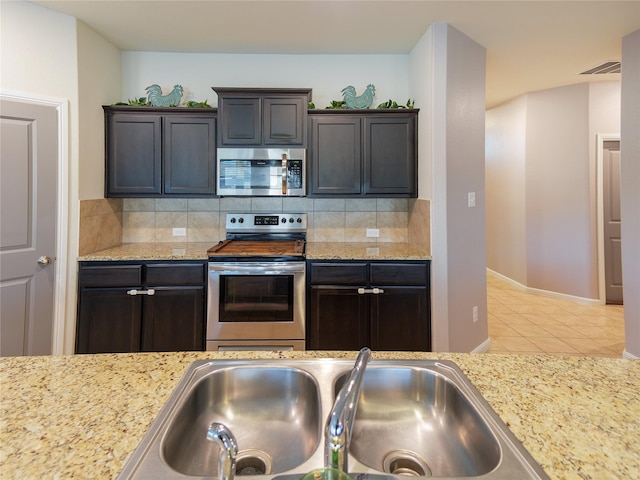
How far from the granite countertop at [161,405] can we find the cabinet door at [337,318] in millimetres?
1638

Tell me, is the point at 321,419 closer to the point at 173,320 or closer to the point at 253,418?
the point at 253,418

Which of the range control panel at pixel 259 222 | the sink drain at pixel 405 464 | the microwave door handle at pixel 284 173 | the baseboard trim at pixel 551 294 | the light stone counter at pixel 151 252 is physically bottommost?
the baseboard trim at pixel 551 294

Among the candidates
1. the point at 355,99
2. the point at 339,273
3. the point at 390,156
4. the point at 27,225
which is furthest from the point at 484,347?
the point at 27,225

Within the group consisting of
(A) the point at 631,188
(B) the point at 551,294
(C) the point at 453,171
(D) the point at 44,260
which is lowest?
(B) the point at 551,294

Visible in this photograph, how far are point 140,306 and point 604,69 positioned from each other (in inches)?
209

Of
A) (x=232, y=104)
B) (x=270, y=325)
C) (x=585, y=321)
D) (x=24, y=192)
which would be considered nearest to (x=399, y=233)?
(x=270, y=325)

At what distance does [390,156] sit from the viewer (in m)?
3.01

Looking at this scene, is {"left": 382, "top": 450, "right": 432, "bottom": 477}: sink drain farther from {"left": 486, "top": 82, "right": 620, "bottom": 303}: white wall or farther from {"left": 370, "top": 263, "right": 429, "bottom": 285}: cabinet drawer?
{"left": 486, "top": 82, "right": 620, "bottom": 303}: white wall

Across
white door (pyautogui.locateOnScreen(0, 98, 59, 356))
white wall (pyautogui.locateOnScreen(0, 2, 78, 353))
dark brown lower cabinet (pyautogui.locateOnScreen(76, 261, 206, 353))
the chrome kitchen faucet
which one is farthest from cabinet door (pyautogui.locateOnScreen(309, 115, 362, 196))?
the chrome kitchen faucet

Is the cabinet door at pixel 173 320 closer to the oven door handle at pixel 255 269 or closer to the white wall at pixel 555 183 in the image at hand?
the oven door handle at pixel 255 269

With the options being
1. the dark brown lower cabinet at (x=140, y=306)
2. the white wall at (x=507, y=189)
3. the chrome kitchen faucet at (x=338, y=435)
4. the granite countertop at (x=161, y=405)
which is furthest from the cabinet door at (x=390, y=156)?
the white wall at (x=507, y=189)

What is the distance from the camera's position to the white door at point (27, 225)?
234 centimetres

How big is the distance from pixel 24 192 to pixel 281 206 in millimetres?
1967

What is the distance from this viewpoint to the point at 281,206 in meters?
3.35
